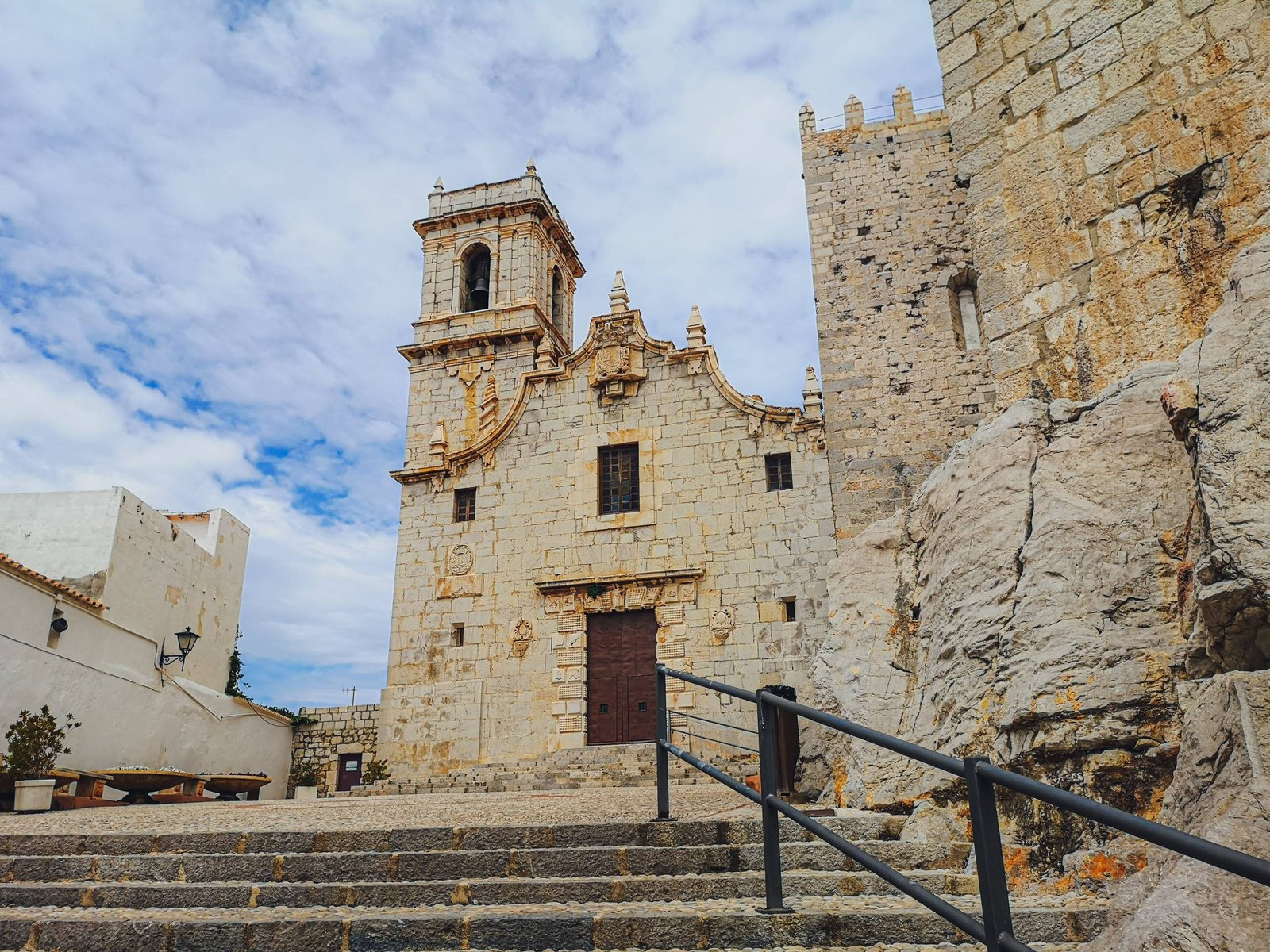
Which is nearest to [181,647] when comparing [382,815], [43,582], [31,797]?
[43,582]

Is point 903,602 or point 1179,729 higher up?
point 903,602

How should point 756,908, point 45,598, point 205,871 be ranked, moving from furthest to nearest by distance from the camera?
point 45,598, point 205,871, point 756,908

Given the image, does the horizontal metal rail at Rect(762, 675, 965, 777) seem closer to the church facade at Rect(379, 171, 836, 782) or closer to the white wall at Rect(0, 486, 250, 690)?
the church facade at Rect(379, 171, 836, 782)

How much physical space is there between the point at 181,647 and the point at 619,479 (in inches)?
293

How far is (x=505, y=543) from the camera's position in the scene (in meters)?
16.2

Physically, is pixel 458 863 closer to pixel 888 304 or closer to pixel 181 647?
pixel 888 304

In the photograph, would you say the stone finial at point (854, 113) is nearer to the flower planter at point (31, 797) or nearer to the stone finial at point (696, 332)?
the stone finial at point (696, 332)

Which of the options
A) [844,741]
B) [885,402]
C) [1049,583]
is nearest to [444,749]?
[844,741]

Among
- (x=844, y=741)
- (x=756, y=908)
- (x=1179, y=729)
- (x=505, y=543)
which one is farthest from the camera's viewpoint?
(x=505, y=543)

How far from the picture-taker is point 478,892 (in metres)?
4.32

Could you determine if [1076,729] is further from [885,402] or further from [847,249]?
[847,249]

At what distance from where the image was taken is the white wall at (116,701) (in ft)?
41.1

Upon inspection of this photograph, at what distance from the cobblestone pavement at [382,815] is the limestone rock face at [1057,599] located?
1.60 metres

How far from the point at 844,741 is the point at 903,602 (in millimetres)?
2253
